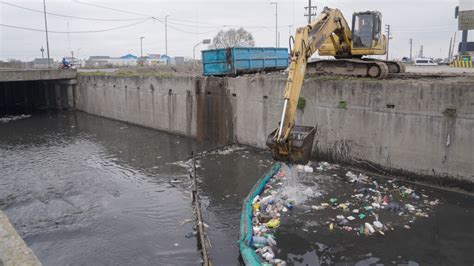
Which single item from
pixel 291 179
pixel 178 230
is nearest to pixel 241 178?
pixel 291 179

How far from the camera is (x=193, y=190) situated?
1052cm

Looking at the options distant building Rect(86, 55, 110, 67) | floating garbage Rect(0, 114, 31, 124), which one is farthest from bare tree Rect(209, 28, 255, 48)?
floating garbage Rect(0, 114, 31, 124)

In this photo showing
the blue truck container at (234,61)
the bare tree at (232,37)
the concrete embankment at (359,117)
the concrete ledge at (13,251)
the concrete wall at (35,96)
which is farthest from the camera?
the bare tree at (232,37)

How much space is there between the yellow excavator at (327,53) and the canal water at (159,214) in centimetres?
174

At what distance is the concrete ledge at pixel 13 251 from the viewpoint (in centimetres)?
409

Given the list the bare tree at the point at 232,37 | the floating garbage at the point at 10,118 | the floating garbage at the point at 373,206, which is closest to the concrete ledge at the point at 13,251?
the floating garbage at the point at 373,206

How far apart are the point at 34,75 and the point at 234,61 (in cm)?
1731

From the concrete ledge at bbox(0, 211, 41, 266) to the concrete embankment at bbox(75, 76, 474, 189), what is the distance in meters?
10.0

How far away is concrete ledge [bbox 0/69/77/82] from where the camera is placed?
25359 millimetres

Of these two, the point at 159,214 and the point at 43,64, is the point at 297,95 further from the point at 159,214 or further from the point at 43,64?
the point at 43,64

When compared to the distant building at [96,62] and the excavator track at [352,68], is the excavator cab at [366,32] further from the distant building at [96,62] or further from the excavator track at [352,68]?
the distant building at [96,62]

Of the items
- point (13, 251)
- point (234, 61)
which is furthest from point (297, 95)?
point (234, 61)

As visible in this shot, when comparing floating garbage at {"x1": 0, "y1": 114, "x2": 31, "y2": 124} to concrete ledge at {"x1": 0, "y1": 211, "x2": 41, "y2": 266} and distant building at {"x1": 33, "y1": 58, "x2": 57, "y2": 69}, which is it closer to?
concrete ledge at {"x1": 0, "y1": 211, "x2": 41, "y2": 266}

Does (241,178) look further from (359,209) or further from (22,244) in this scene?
(22,244)
